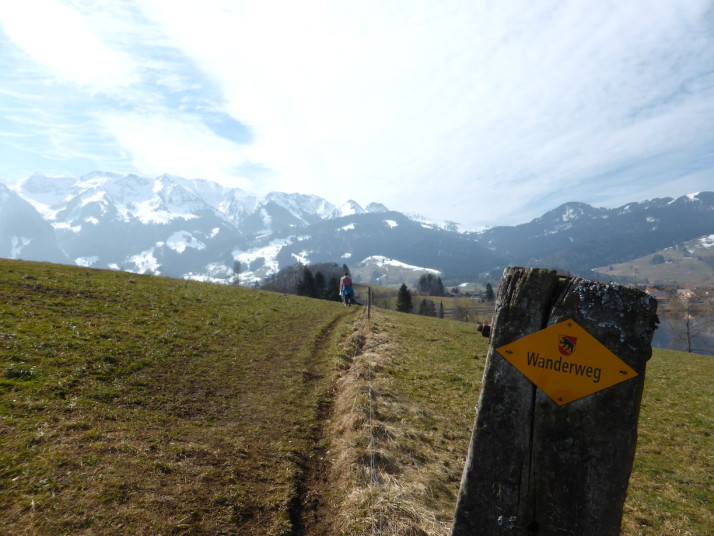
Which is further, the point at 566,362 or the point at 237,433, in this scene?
the point at 237,433

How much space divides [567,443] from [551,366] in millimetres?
709

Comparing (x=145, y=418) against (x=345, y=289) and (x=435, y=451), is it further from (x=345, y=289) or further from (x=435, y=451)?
(x=345, y=289)

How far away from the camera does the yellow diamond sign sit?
10.7ft

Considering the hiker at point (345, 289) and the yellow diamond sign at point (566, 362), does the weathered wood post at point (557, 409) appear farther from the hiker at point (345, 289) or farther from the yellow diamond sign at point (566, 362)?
the hiker at point (345, 289)

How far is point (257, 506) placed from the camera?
257 inches

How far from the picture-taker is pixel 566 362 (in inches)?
135

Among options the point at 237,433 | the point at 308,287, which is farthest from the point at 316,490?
the point at 308,287

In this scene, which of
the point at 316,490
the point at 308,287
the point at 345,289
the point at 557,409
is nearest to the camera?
the point at 557,409

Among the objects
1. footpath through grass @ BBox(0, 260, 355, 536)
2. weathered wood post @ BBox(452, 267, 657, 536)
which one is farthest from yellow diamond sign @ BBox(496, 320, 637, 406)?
footpath through grass @ BBox(0, 260, 355, 536)

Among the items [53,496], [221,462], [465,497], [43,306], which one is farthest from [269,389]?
[43,306]

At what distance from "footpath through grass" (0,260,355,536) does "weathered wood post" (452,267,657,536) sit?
4.37m

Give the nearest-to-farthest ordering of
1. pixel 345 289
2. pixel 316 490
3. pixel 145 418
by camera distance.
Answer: pixel 316 490 < pixel 145 418 < pixel 345 289

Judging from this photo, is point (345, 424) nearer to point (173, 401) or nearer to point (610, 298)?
point (173, 401)

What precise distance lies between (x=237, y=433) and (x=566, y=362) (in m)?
8.49
